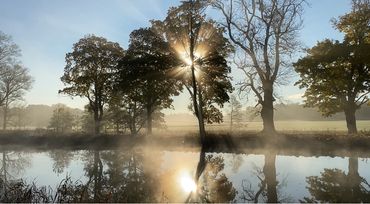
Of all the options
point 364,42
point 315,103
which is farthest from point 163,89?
point 364,42

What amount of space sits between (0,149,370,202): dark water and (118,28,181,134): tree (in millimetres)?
14215

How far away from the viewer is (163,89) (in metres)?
40.8

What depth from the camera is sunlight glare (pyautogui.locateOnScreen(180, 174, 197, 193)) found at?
1457cm

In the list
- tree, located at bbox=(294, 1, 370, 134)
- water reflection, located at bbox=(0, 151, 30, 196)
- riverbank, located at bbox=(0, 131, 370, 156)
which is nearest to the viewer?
water reflection, located at bbox=(0, 151, 30, 196)

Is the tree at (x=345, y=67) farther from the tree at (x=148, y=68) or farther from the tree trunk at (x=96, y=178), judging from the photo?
the tree trunk at (x=96, y=178)

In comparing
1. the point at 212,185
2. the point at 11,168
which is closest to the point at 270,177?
the point at 212,185

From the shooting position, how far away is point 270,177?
1703 cm

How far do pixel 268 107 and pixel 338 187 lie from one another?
821 inches

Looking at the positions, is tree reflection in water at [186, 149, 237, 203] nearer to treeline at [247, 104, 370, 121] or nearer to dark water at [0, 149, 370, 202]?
dark water at [0, 149, 370, 202]

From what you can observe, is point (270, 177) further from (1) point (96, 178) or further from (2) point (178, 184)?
(1) point (96, 178)

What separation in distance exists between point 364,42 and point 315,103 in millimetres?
7702

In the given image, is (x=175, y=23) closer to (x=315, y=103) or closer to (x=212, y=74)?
(x=212, y=74)

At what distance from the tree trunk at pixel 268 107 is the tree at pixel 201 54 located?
429 cm

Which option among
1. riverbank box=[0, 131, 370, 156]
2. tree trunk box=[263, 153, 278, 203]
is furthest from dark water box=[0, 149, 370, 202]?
riverbank box=[0, 131, 370, 156]
